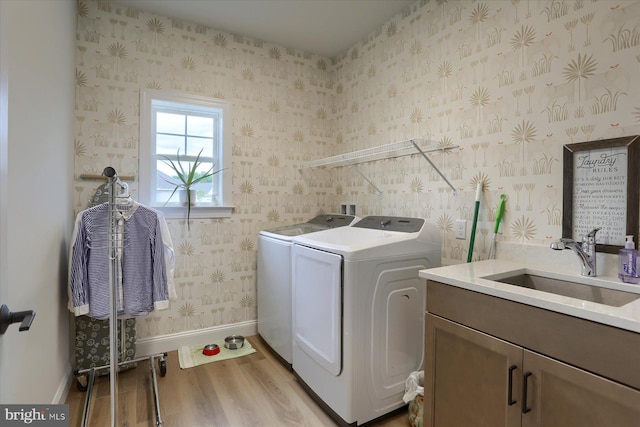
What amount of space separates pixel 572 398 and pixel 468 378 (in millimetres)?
355

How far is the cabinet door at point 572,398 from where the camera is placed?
870mm

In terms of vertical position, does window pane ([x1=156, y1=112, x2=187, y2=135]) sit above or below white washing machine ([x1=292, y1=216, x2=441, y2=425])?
above

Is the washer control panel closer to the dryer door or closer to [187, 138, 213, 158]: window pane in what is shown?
the dryer door

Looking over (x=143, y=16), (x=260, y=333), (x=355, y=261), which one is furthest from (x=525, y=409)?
(x=143, y=16)

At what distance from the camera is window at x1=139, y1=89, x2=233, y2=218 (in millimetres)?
2469

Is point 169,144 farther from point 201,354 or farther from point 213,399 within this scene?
point 213,399

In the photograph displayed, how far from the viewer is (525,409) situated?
1069 millimetres

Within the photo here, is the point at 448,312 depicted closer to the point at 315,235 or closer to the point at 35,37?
the point at 315,235

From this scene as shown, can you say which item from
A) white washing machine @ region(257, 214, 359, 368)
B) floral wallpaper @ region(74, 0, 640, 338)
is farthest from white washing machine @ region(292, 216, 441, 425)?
floral wallpaper @ region(74, 0, 640, 338)

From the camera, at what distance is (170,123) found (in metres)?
2.64

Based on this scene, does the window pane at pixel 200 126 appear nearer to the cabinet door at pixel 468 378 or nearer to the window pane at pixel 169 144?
the window pane at pixel 169 144

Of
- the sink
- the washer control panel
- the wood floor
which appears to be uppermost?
the washer control panel

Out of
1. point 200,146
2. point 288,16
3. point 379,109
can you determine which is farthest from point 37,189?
point 379,109

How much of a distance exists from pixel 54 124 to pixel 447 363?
7.63 feet
